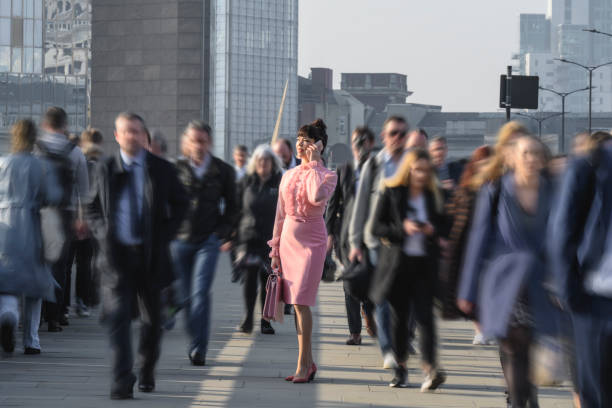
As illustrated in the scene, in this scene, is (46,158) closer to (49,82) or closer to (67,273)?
(67,273)

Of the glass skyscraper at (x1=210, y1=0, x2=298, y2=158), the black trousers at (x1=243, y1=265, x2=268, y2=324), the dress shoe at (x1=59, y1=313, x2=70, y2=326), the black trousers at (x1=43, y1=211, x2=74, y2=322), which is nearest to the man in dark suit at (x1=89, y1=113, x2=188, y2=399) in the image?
the black trousers at (x1=43, y1=211, x2=74, y2=322)

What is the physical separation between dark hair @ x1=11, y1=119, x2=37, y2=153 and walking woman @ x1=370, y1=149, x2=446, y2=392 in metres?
2.87

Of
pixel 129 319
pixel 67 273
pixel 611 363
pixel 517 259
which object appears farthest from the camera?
pixel 67 273

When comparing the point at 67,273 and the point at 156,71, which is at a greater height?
the point at 156,71

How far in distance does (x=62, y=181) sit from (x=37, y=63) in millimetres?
86597

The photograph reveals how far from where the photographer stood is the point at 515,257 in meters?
5.57

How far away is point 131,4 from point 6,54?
24.1 meters

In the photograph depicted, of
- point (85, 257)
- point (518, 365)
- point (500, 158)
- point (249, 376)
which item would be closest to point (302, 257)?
point (249, 376)

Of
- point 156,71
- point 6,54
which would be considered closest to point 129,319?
point 6,54

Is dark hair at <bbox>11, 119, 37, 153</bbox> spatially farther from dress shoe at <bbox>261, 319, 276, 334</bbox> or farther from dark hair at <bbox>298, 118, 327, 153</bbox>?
dress shoe at <bbox>261, 319, 276, 334</bbox>

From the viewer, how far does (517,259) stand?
5566 mm

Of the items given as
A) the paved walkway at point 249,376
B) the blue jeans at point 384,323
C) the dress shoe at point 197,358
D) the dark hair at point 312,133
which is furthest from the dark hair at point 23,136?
the blue jeans at point 384,323

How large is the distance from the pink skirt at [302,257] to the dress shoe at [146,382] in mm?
1103

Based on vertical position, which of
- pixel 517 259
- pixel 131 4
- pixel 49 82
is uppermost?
pixel 131 4
